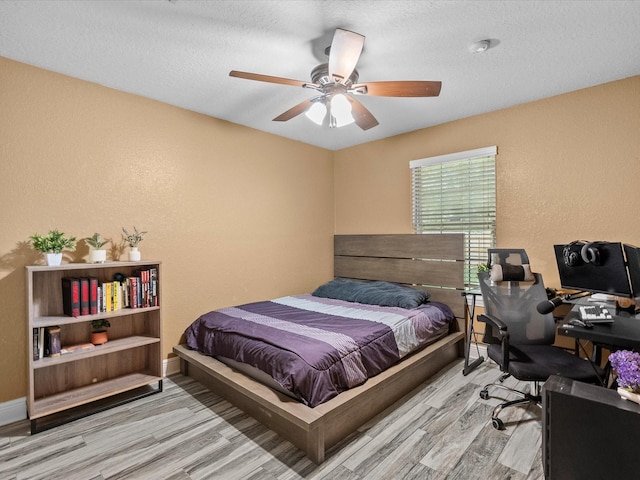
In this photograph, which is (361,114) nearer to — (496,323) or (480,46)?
(480,46)

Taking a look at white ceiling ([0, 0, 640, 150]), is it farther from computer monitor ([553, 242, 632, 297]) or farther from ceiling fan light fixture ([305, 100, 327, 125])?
computer monitor ([553, 242, 632, 297])

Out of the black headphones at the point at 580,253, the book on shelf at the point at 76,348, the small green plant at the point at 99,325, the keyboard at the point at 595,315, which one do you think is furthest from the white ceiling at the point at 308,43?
the book on shelf at the point at 76,348

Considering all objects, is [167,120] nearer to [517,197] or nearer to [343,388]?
[343,388]

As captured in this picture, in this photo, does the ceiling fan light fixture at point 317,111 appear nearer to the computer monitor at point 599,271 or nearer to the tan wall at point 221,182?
the tan wall at point 221,182

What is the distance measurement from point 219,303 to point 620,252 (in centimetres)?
336

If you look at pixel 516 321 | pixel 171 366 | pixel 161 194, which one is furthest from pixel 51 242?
pixel 516 321

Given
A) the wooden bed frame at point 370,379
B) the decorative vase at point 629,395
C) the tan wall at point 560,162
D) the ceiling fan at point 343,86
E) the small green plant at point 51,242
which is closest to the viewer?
the decorative vase at point 629,395

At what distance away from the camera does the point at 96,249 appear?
8.30ft

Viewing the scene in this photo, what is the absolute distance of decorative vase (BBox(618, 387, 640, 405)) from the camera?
1.35 meters

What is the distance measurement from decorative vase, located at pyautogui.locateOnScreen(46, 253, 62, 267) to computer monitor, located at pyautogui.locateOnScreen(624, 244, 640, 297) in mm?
3805

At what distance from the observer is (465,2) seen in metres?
1.79

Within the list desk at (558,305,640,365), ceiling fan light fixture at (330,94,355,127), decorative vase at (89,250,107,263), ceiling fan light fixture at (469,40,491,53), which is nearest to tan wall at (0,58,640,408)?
decorative vase at (89,250,107,263)

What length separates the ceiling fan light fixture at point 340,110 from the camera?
8.01 feet

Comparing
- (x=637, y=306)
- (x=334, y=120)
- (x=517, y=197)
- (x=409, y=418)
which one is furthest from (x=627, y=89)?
(x=409, y=418)
